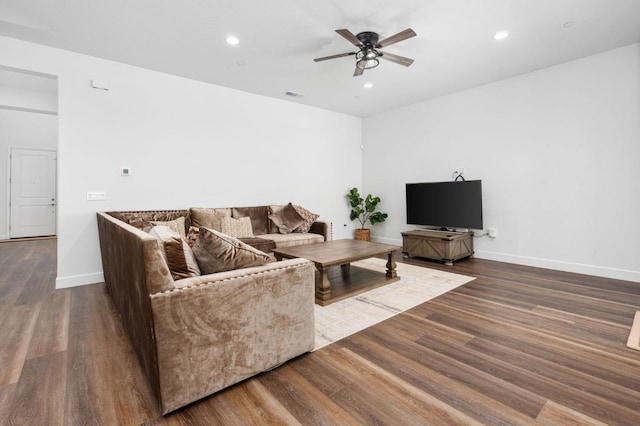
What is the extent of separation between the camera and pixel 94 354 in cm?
202

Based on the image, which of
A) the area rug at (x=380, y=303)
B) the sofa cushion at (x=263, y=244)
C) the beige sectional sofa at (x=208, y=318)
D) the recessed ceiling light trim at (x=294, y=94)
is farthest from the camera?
the recessed ceiling light trim at (x=294, y=94)

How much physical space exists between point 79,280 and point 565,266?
20.6 ft

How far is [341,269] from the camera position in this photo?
411cm

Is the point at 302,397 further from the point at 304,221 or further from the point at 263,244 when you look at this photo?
the point at 304,221

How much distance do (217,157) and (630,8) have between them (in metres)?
5.01

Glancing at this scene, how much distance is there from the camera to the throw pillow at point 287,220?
15.6ft

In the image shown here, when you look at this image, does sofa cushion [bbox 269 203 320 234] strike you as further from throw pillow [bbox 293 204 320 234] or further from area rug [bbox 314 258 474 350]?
area rug [bbox 314 258 474 350]

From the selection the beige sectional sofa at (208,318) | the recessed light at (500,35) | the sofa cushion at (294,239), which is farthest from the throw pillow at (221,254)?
the recessed light at (500,35)

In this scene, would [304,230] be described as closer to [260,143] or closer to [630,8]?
[260,143]

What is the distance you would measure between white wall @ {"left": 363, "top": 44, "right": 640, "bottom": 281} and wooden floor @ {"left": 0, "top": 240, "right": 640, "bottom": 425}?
4.07 ft

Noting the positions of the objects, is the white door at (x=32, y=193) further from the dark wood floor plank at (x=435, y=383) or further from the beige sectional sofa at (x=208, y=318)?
the dark wood floor plank at (x=435, y=383)

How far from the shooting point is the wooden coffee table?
9.76 ft

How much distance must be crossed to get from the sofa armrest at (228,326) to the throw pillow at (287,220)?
2842 mm

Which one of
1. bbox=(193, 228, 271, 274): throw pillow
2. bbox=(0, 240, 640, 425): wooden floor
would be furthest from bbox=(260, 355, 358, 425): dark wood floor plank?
bbox=(193, 228, 271, 274): throw pillow
